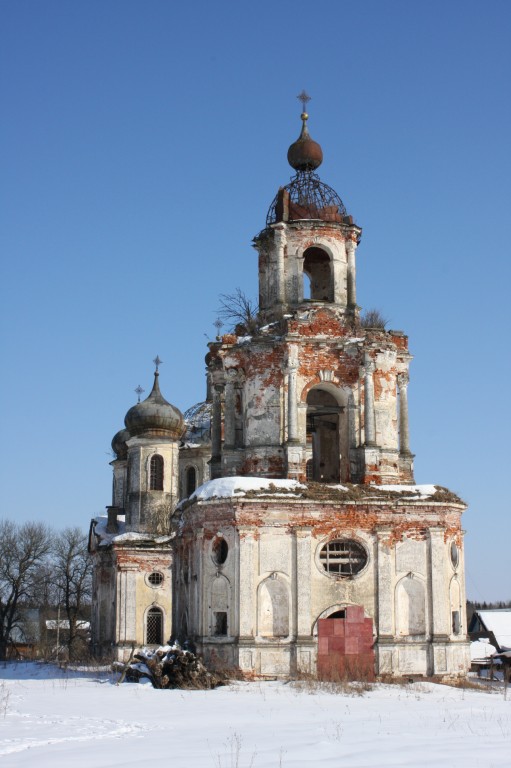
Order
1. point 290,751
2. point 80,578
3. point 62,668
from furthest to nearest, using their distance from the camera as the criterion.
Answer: point 80,578 → point 62,668 → point 290,751

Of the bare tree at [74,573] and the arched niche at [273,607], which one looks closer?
the arched niche at [273,607]

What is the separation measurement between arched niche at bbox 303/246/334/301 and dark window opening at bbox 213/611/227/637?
9.02 m

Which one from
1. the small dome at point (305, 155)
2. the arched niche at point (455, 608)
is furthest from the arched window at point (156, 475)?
the arched niche at point (455, 608)

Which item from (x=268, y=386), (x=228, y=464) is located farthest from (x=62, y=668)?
(x=268, y=386)

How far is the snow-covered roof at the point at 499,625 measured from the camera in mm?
45031

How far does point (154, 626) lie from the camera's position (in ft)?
134

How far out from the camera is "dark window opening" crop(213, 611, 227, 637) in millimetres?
24156

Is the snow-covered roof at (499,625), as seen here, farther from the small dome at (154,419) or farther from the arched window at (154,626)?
the small dome at (154,419)

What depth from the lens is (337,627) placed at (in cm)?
2356

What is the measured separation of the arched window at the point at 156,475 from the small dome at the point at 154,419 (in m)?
1.07

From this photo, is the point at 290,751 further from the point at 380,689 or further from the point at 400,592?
the point at 400,592

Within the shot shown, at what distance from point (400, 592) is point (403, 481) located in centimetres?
306

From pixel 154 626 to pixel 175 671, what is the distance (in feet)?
64.2

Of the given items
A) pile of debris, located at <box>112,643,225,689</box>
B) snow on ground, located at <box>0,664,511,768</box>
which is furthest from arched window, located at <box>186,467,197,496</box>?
snow on ground, located at <box>0,664,511,768</box>
